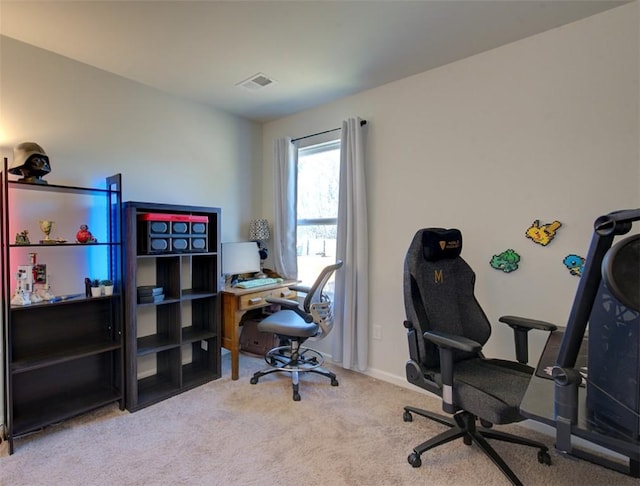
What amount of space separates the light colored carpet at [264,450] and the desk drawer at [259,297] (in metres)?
0.73

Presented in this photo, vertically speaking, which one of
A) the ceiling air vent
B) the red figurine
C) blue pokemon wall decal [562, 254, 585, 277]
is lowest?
blue pokemon wall decal [562, 254, 585, 277]

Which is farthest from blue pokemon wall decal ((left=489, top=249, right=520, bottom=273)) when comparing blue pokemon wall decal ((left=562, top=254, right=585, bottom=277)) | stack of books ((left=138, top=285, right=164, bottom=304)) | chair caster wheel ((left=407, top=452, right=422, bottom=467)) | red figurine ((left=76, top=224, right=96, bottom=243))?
red figurine ((left=76, top=224, right=96, bottom=243))

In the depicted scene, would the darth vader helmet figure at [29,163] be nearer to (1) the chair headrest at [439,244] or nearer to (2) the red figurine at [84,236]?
(2) the red figurine at [84,236]

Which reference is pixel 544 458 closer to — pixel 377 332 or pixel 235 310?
pixel 377 332

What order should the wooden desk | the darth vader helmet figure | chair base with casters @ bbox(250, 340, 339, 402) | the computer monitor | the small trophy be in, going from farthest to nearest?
1. the computer monitor
2. the wooden desk
3. chair base with casters @ bbox(250, 340, 339, 402)
4. the small trophy
5. the darth vader helmet figure

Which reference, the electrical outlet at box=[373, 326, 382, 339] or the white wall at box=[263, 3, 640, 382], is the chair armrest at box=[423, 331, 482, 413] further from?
the electrical outlet at box=[373, 326, 382, 339]

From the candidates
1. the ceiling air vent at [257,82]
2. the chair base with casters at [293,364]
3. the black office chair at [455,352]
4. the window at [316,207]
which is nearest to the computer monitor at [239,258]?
the window at [316,207]

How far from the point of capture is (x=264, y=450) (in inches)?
73.3

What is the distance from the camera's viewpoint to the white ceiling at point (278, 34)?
1.79m

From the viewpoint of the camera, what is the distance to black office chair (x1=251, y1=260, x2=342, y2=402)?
8.20 ft

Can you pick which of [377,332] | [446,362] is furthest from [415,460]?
[377,332]

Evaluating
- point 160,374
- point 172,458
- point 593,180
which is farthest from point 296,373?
point 593,180

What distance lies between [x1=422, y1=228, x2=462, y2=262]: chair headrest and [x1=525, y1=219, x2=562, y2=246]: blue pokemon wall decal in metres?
0.50

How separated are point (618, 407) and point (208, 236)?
2.69 m
